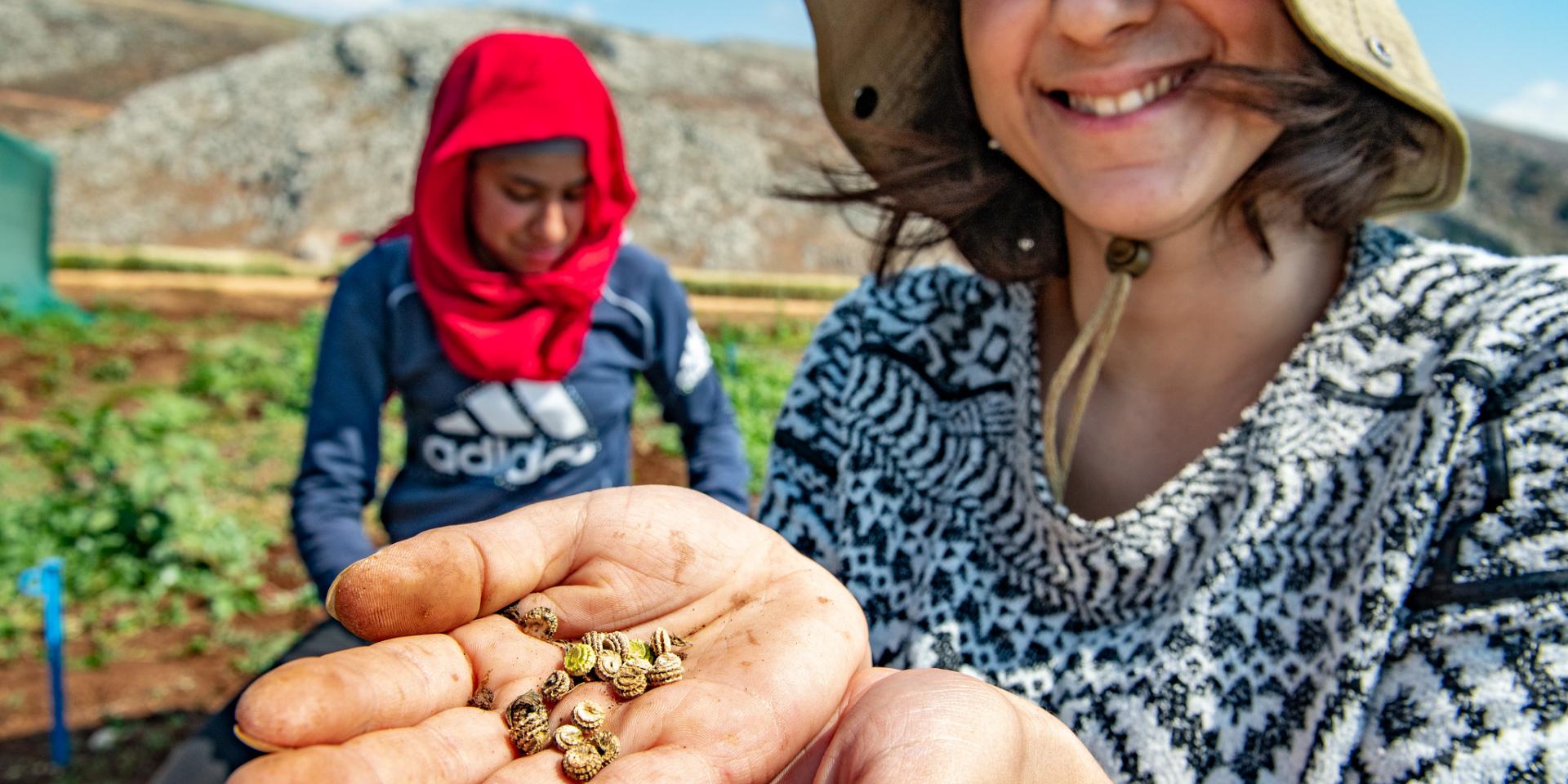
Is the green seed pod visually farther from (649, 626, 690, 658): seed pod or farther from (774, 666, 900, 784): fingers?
(774, 666, 900, 784): fingers

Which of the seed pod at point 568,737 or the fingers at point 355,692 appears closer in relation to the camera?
the fingers at point 355,692

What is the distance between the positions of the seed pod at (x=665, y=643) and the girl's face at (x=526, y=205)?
5.24 ft

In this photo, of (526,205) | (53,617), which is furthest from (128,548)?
→ (526,205)

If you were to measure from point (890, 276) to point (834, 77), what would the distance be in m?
0.36

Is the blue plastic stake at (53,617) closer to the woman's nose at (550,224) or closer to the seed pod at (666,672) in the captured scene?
the woman's nose at (550,224)

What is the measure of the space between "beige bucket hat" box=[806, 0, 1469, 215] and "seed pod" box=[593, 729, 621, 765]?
1.15 meters

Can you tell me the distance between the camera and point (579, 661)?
1.19 metres

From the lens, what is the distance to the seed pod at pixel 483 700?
1.13 metres

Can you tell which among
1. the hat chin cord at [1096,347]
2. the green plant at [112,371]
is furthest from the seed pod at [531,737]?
the green plant at [112,371]

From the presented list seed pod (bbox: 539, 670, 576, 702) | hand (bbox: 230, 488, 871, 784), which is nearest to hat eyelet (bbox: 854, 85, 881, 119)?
hand (bbox: 230, 488, 871, 784)

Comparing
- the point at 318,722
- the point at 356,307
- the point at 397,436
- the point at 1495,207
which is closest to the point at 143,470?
the point at 397,436

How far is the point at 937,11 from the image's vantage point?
177cm

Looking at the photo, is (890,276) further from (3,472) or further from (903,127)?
(3,472)

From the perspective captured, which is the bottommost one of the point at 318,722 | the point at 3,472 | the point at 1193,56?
the point at 3,472
